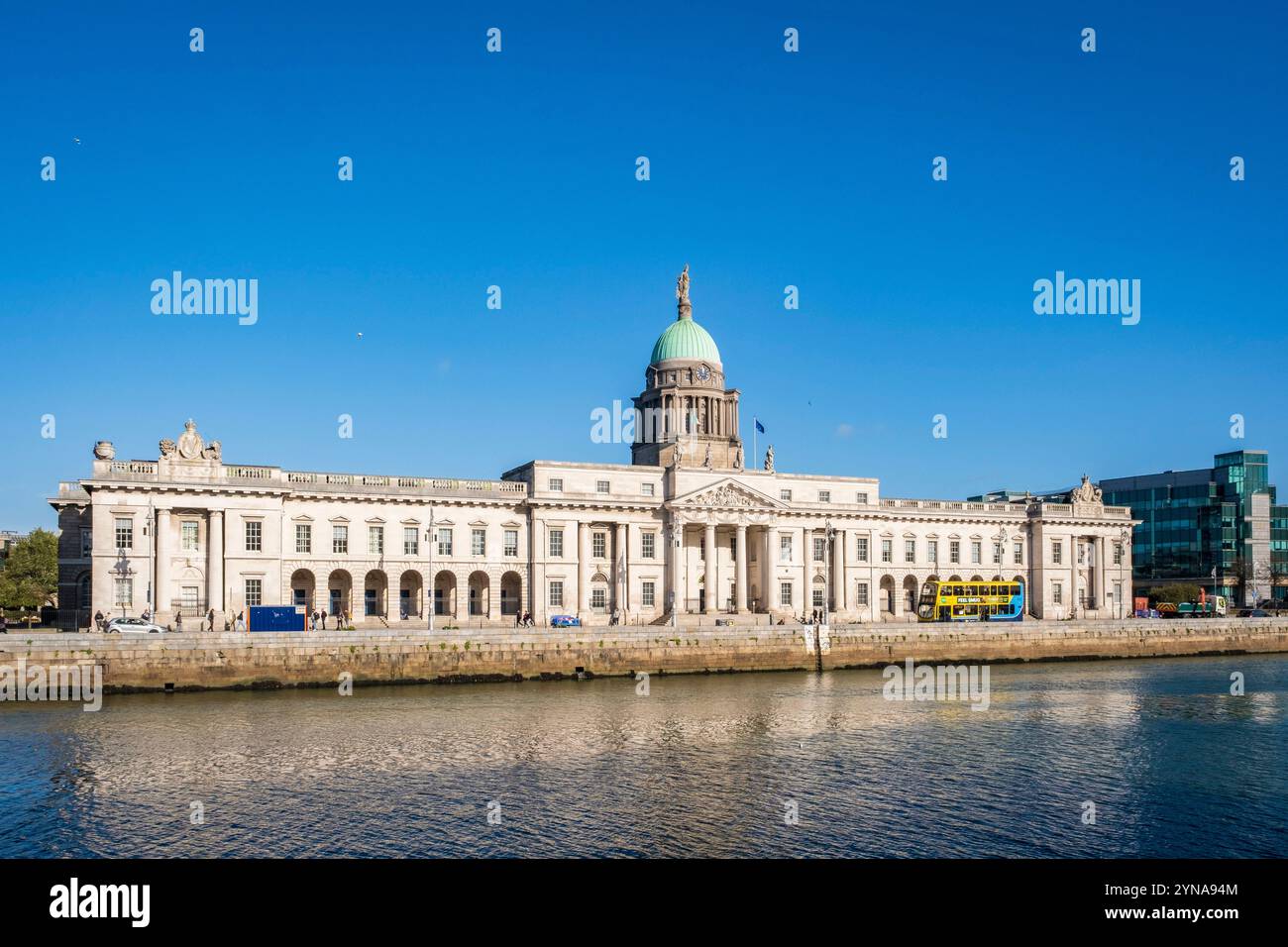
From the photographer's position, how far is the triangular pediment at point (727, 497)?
275 ft

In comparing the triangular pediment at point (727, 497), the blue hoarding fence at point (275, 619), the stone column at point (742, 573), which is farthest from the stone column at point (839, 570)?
the blue hoarding fence at point (275, 619)

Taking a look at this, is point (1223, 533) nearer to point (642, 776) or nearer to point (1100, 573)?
point (1100, 573)

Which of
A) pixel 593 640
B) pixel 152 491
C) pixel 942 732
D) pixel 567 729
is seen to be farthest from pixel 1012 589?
pixel 152 491

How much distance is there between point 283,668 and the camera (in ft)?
183

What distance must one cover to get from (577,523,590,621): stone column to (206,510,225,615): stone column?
80.8 feet

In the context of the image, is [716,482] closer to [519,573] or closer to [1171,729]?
[519,573]

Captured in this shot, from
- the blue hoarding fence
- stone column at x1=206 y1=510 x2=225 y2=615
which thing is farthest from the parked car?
stone column at x1=206 y1=510 x2=225 y2=615

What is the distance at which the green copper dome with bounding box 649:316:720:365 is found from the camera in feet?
320

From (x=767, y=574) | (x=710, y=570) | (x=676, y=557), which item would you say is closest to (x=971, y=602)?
(x=767, y=574)

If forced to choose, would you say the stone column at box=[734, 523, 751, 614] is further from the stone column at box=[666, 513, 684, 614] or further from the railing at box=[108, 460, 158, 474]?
the railing at box=[108, 460, 158, 474]

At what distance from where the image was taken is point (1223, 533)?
415 ft

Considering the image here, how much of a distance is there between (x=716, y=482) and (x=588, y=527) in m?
10.3
